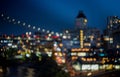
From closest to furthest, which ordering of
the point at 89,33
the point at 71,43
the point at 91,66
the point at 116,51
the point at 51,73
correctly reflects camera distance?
1. the point at 51,73
2. the point at 91,66
3. the point at 116,51
4. the point at 71,43
5. the point at 89,33

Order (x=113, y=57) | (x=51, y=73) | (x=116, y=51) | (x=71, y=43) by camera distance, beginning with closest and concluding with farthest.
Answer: (x=51, y=73) → (x=113, y=57) → (x=116, y=51) → (x=71, y=43)

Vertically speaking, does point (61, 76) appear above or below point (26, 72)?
below

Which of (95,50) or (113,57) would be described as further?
(95,50)

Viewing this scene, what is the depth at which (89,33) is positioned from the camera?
63875 mm

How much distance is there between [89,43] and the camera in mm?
54438

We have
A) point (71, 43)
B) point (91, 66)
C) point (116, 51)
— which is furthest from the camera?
point (71, 43)

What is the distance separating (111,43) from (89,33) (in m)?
7.87

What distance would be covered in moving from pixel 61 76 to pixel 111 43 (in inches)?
1563

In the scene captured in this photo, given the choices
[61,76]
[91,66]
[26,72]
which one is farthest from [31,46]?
[26,72]

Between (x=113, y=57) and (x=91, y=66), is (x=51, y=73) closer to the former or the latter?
(x=91, y=66)

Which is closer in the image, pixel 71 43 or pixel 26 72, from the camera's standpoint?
pixel 26 72

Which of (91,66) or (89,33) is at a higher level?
(89,33)

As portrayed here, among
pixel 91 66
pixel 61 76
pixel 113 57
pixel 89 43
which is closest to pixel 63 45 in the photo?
pixel 89 43

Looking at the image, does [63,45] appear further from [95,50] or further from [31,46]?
[31,46]
